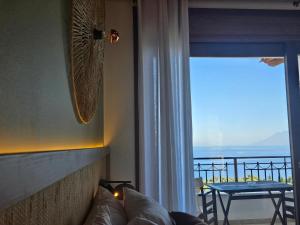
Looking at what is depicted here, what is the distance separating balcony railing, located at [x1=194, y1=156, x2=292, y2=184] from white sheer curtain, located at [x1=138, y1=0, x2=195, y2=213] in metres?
0.48

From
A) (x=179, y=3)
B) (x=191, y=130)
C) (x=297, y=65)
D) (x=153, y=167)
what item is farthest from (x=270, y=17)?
(x=153, y=167)

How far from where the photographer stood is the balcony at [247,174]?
3.44m

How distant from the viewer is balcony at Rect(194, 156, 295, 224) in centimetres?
344

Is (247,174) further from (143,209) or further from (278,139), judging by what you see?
(143,209)

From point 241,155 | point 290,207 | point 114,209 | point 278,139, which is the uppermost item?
point 278,139

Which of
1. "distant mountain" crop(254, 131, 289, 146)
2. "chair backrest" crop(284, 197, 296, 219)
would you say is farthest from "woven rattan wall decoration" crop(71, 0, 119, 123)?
"chair backrest" crop(284, 197, 296, 219)

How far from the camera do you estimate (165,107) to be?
9.90 feet

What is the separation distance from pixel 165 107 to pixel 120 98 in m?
0.47

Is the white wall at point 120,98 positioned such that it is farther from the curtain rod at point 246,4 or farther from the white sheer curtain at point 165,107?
the curtain rod at point 246,4

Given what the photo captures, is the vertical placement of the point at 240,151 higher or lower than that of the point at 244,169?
higher

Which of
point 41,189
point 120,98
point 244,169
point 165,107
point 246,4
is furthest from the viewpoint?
point 244,169

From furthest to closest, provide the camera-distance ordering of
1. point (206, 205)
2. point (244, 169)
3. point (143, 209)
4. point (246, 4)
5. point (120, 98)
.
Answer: point (244, 169)
point (206, 205)
point (246, 4)
point (120, 98)
point (143, 209)

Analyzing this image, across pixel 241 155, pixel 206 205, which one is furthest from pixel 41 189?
pixel 241 155

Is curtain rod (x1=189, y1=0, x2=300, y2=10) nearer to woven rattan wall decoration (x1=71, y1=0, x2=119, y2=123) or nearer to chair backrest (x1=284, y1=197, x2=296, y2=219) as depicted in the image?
woven rattan wall decoration (x1=71, y1=0, x2=119, y2=123)
